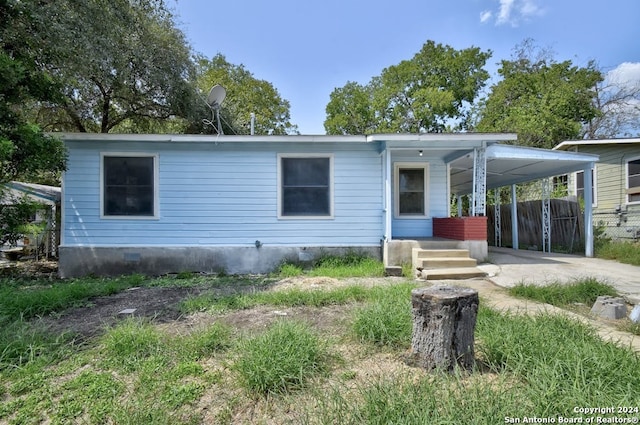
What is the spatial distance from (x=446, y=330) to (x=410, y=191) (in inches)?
237

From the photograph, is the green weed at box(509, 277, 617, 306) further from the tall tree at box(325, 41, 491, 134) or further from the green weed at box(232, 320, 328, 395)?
the tall tree at box(325, 41, 491, 134)

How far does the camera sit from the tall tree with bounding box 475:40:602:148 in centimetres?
1797

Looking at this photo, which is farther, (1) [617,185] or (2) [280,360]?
(1) [617,185]

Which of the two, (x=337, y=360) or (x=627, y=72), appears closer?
(x=337, y=360)

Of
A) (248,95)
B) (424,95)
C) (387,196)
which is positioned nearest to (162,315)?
(387,196)

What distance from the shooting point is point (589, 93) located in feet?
62.3

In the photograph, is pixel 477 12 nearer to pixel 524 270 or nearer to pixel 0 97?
pixel 524 270

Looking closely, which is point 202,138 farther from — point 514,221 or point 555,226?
point 555,226

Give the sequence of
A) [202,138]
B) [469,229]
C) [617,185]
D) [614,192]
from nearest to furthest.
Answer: [469,229], [202,138], [617,185], [614,192]

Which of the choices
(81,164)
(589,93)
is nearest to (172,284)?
(81,164)

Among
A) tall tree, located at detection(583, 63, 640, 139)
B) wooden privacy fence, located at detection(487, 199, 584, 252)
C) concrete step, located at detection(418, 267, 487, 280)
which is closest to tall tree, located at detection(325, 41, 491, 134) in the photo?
tall tree, located at detection(583, 63, 640, 139)

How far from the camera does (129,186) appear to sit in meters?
7.24

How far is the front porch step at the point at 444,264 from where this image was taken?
6.03 m

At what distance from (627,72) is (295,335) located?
90.1 feet
